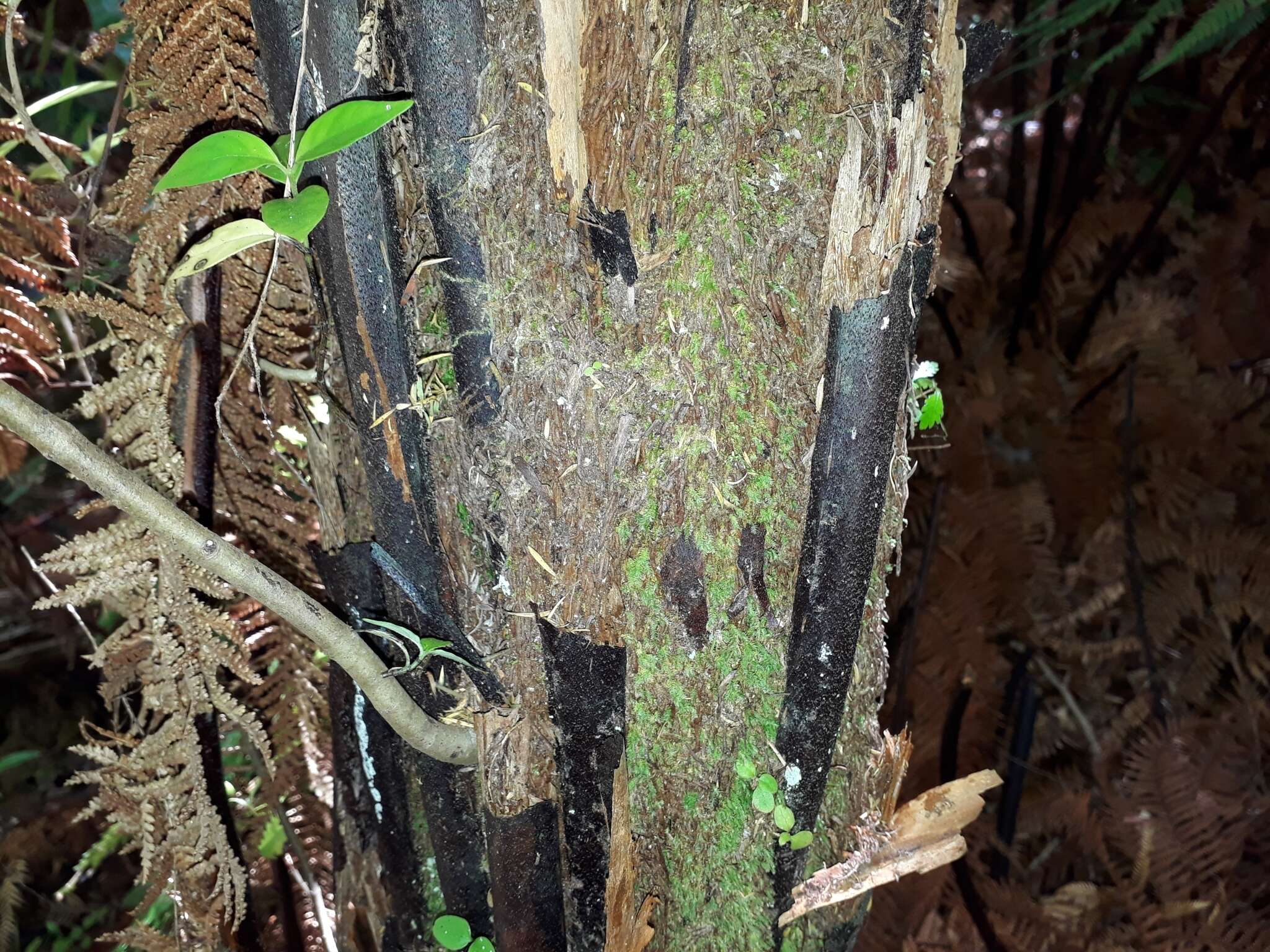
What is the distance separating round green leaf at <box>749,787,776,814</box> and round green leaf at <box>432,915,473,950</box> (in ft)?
1.36

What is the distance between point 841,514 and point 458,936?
2.37 feet

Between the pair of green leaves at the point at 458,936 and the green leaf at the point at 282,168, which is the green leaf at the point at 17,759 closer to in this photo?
the pair of green leaves at the point at 458,936

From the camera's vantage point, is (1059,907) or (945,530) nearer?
(1059,907)

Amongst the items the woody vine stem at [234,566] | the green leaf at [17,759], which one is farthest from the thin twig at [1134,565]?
the green leaf at [17,759]

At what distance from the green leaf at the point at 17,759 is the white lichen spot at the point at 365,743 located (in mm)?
1825

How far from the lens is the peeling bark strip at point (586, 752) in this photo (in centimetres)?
81

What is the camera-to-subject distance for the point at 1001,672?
230cm

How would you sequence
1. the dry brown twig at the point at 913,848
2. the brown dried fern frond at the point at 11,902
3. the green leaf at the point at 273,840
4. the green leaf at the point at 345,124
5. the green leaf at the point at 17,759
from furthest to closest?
1. the green leaf at the point at 17,759
2. the brown dried fern frond at the point at 11,902
3. the green leaf at the point at 273,840
4. the dry brown twig at the point at 913,848
5. the green leaf at the point at 345,124

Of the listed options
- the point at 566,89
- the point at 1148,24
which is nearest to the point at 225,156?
the point at 566,89

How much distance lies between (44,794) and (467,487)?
239 centimetres

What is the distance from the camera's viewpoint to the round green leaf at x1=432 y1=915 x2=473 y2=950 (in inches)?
37.1

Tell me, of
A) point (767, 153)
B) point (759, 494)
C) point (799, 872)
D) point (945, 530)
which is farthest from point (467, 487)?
point (945, 530)

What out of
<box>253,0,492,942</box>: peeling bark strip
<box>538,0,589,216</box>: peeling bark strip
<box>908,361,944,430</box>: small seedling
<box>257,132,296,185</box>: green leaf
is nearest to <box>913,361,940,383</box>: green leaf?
<box>908,361,944,430</box>: small seedling

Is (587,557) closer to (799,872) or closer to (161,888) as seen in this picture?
(799,872)
